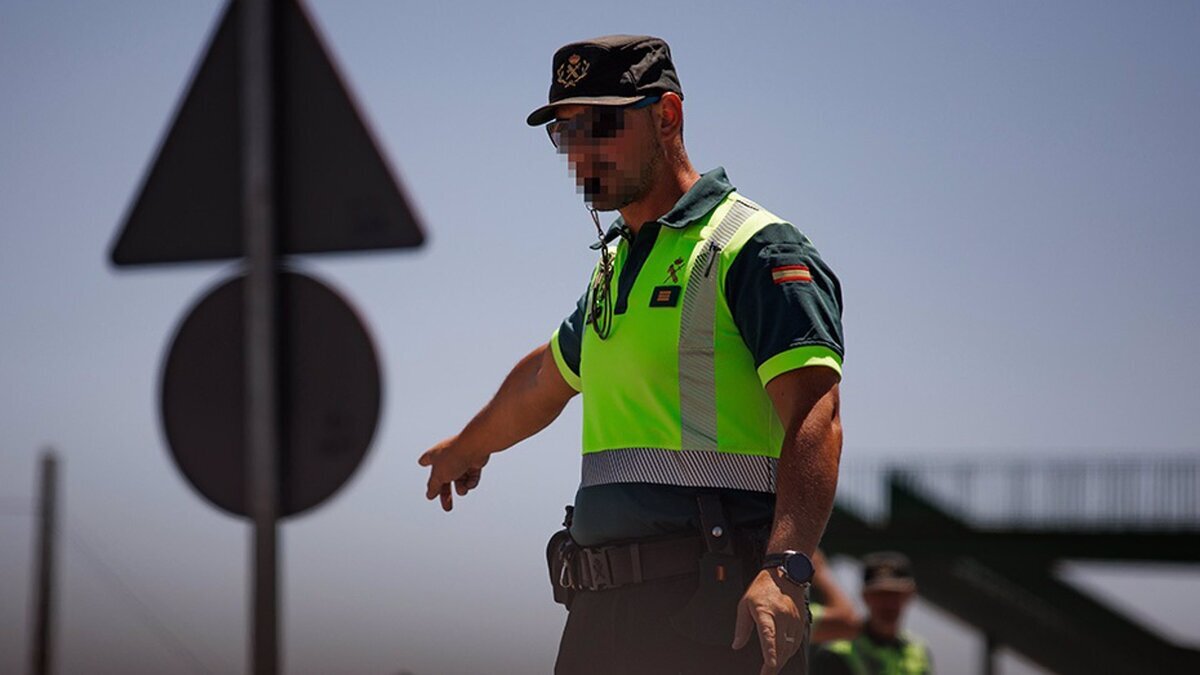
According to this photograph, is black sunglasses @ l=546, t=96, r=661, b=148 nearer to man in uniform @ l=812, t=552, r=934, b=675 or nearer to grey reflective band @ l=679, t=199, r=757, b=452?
grey reflective band @ l=679, t=199, r=757, b=452

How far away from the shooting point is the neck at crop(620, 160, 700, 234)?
4.11 m

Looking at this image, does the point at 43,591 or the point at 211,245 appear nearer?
the point at 211,245

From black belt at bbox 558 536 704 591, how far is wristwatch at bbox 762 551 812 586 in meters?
0.24

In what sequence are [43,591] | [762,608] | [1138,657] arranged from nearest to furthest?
[762,608], [43,591], [1138,657]

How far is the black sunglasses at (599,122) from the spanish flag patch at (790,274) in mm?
497

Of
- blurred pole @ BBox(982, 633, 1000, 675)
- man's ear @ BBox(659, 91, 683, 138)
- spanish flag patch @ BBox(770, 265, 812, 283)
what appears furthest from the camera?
blurred pole @ BBox(982, 633, 1000, 675)

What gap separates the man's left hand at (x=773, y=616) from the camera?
3.59 metres

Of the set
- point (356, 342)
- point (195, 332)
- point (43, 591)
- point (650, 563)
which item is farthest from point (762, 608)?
point (43, 591)

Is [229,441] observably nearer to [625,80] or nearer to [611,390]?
[611,390]

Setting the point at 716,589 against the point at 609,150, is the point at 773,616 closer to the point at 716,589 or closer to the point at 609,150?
the point at 716,589

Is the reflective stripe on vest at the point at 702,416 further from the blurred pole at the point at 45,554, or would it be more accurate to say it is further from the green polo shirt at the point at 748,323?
the blurred pole at the point at 45,554

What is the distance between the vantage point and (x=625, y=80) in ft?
13.2

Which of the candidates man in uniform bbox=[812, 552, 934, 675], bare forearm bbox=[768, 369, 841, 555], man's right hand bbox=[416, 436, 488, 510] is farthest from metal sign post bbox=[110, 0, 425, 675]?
man in uniform bbox=[812, 552, 934, 675]

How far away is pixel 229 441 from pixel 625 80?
1.35 m
